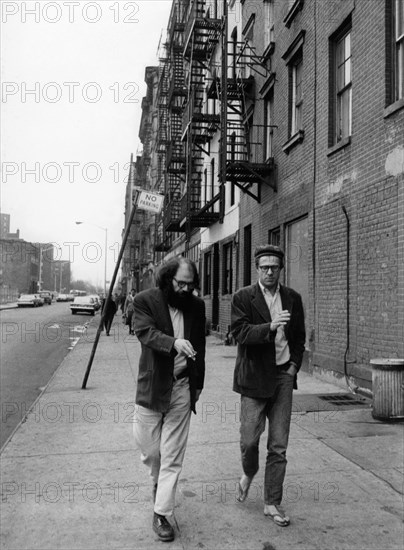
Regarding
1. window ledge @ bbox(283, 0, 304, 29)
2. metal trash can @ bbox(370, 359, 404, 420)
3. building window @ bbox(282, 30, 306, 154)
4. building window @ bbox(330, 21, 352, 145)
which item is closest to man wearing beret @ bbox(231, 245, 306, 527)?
metal trash can @ bbox(370, 359, 404, 420)

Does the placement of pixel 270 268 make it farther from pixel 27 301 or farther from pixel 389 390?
pixel 27 301

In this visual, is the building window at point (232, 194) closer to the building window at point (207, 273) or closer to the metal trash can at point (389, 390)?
the building window at point (207, 273)

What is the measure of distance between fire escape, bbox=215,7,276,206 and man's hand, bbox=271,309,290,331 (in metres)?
9.40

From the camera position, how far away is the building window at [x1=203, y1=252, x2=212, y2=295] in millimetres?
22156

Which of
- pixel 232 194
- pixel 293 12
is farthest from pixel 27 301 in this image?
pixel 293 12

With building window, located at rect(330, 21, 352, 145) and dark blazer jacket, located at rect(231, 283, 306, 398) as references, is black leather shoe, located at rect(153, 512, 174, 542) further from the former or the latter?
building window, located at rect(330, 21, 352, 145)

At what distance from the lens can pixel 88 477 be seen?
4984 millimetres

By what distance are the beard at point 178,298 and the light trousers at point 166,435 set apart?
1.73 ft

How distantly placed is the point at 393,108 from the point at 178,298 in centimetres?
544

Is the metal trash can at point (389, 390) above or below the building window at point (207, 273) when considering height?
below

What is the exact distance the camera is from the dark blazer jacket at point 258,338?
402 cm

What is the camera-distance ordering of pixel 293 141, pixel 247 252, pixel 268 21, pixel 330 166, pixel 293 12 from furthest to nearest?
pixel 247 252
pixel 268 21
pixel 293 12
pixel 293 141
pixel 330 166

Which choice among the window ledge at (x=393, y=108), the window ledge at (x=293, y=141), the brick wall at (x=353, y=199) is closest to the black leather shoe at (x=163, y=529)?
Result: the brick wall at (x=353, y=199)

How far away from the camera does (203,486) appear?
15.5ft
